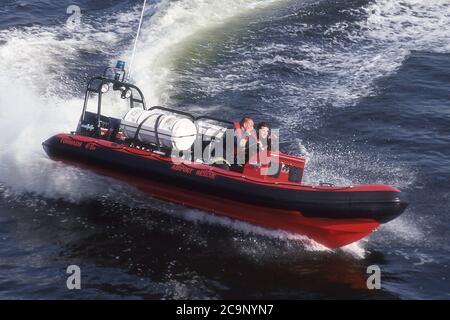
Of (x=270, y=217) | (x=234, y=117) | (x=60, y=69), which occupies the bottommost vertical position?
(x=270, y=217)

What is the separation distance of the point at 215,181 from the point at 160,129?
1.37 meters

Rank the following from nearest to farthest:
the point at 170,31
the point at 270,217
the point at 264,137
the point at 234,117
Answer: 1. the point at 270,217
2. the point at 264,137
3. the point at 234,117
4. the point at 170,31

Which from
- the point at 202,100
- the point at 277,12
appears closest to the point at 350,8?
the point at 277,12

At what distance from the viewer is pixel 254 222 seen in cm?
1062

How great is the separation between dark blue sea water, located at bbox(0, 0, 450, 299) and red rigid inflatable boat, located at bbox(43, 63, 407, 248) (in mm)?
364

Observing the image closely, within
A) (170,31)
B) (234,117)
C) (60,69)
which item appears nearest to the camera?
(234,117)

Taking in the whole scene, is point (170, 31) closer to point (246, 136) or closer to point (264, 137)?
point (246, 136)

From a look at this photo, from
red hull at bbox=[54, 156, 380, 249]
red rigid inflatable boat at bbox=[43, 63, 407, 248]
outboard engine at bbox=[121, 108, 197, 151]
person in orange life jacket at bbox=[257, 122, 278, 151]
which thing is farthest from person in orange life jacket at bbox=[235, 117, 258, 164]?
red hull at bbox=[54, 156, 380, 249]

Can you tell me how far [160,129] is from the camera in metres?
11.1

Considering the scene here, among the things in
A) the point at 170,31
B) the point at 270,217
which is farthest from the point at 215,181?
the point at 170,31

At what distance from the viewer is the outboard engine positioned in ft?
36.1

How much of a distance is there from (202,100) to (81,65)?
12.0 feet

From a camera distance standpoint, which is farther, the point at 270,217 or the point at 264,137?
the point at 264,137

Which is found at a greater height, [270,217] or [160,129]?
[160,129]
